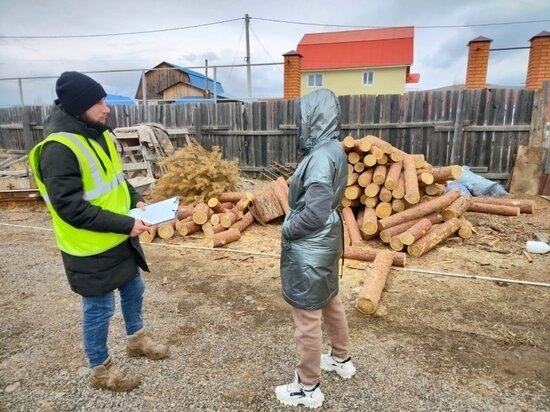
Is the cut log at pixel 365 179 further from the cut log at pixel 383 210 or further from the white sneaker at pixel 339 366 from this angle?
the white sneaker at pixel 339 366

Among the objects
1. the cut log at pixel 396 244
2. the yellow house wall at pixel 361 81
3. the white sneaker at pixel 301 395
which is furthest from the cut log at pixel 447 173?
the yellow house wall at pixel 361 81

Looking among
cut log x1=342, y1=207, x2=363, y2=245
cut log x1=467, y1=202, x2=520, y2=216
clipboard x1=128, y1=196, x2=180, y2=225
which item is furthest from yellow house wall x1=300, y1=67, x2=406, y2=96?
clipboard x1=128, y1=196, x2=180, y2=225

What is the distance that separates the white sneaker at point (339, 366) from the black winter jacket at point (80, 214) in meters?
1.46

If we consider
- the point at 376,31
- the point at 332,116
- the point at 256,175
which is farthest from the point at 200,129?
the point at 376,31

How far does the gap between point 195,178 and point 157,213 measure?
4.15m

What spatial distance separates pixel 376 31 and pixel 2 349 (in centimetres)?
2759

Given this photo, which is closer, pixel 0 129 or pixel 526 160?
pixel 526 160

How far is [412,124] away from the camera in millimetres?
8438

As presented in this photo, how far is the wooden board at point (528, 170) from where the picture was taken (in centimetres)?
747

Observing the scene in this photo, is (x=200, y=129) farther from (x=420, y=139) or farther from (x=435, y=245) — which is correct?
(x=435, y=245)

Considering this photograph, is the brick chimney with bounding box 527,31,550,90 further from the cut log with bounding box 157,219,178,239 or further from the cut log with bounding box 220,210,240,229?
the cut log with bounding box 157,219,178,239

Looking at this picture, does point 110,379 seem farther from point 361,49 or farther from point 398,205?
point 361,49

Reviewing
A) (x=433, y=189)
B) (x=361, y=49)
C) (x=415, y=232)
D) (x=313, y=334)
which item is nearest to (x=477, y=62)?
(x=433, y=189)

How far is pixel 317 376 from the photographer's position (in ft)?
7.38
